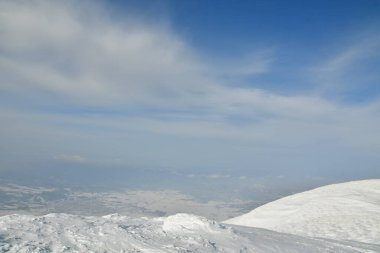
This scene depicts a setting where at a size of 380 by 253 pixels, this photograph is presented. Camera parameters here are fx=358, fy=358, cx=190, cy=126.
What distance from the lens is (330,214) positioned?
82.5 ft

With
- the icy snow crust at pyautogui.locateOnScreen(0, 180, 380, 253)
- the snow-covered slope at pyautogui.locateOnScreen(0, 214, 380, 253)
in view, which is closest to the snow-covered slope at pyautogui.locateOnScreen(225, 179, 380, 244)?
the icy snow crust at pyautogui.locateOnScreen(0, 180, 380, 253)

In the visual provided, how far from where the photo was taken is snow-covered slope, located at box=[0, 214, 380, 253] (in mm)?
10367

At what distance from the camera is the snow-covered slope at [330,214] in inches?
824

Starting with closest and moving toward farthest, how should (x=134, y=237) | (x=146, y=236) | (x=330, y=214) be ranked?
(x=134, y=237) < (x=146, y=236) < (x=330, y=214)

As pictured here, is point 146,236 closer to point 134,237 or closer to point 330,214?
point 134,237

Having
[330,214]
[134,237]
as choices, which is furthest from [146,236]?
[330,214]

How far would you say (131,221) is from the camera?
565 inches

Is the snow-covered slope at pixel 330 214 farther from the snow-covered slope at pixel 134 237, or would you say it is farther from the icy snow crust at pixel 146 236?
the snow-covered slope at pixel 134 237

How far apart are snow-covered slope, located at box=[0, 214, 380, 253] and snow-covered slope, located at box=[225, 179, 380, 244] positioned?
6.18 m

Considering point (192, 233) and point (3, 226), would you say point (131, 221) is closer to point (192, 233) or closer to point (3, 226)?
point (192, 233)

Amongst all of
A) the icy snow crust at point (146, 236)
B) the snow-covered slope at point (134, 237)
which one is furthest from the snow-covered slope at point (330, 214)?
the snow-covered slope at point (134, 237)

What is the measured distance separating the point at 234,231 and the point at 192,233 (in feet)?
6.26

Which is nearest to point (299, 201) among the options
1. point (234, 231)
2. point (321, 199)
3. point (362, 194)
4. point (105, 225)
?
point (321, 199)

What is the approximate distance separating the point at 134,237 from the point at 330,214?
18.1 m
